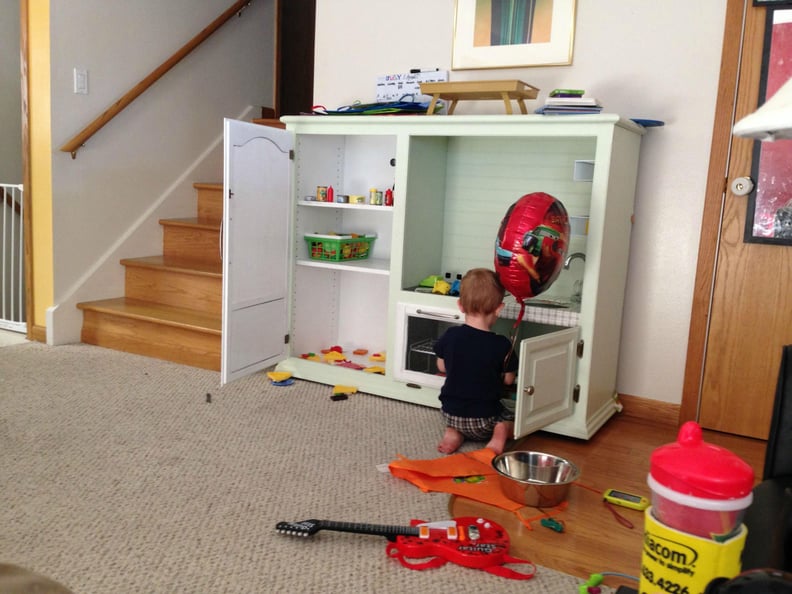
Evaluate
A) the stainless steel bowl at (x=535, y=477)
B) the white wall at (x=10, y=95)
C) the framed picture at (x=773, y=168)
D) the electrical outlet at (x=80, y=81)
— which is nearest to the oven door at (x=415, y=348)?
the stainless steel bowl at (x=535, y=477)

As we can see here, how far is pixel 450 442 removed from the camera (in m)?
2.49

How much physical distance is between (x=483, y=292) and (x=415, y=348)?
2.01 feet

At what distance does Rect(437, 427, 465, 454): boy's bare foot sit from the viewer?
8.13 feet

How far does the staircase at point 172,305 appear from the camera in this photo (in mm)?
3463

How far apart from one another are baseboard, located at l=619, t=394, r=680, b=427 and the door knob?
2.92 ft

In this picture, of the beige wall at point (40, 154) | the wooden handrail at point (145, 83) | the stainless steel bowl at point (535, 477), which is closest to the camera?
the stainless steel bowl at point (535, 477)

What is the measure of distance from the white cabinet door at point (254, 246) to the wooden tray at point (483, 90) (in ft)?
2.33

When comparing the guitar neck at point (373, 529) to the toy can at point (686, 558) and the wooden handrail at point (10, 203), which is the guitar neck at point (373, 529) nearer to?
the toy can at point (686, 558)

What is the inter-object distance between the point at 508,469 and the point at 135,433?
1.32 m

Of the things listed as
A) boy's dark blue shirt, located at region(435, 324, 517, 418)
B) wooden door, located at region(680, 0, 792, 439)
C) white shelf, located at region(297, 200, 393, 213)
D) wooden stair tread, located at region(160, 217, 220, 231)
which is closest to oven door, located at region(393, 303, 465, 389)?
boy's dark blue shirt, located at region(435, 324, 517, 418)

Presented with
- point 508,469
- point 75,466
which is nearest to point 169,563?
point 75,466

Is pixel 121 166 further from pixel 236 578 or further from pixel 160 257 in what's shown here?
pixel 236 578

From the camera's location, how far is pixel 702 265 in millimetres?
2818

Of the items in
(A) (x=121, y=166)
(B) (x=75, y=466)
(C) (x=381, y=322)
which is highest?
(A) (x=121, y=166)
